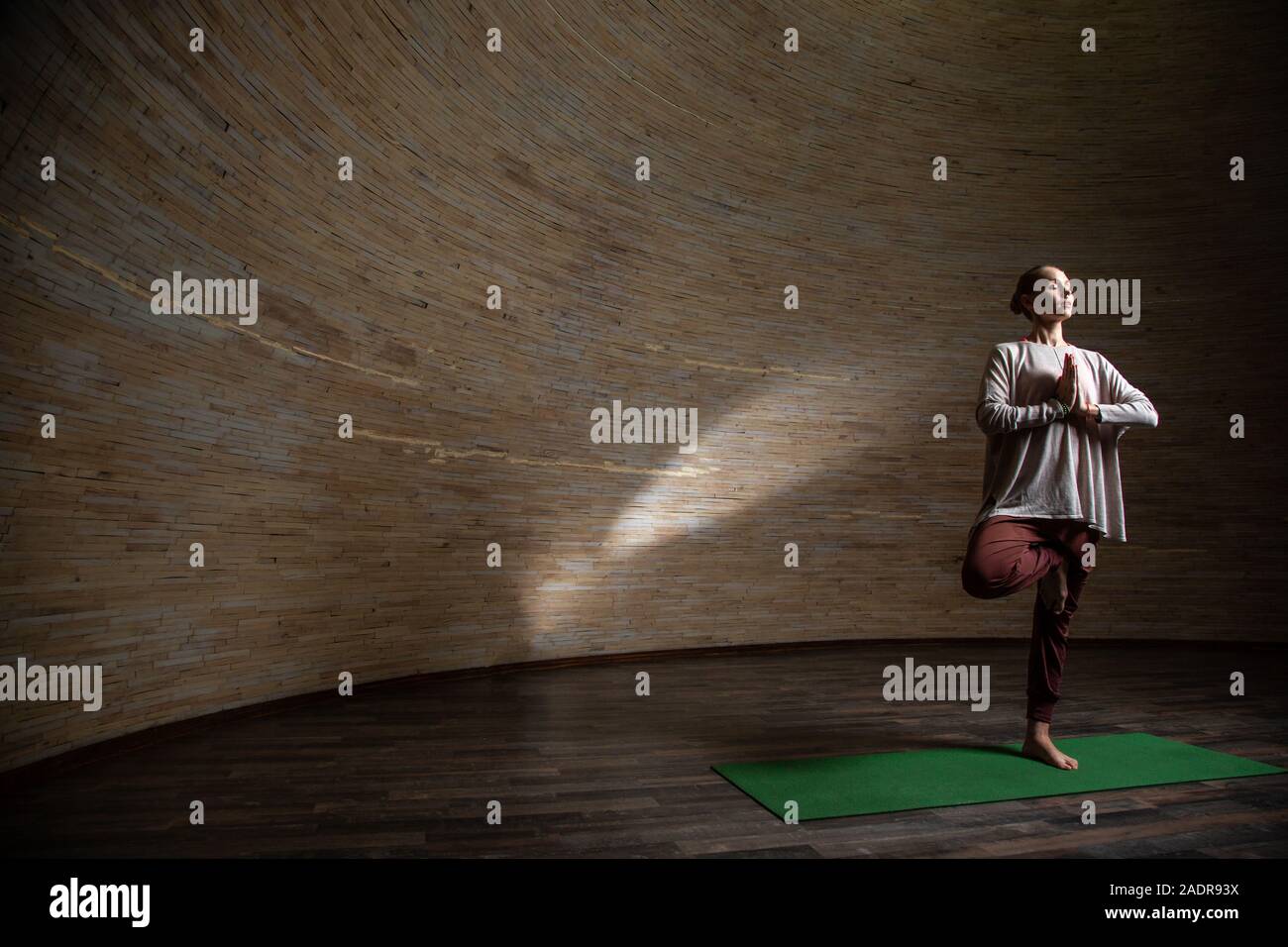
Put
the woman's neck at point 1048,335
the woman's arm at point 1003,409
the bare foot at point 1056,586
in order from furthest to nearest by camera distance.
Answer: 1. the woman's neck at point 1048,335
2. the bare foot at point 1056,586
3. the woman's arm at point 1003,409

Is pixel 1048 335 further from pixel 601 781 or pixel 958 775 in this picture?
pixel 601 781

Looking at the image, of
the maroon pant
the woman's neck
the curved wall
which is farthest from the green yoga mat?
the curved wall

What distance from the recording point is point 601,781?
3.46 m

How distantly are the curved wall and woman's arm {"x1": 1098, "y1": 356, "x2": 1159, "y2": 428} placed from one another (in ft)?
12.8

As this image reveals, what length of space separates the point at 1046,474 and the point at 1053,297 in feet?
2.67

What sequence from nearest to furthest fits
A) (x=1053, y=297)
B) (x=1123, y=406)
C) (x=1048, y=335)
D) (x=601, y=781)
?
(x=601, y=781), (x=1123, y=406), (x=1053, y=297), (x=1048, y=335)

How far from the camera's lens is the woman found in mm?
3471

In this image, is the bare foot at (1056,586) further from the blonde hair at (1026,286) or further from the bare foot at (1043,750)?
the blonde hair at (1026,286)

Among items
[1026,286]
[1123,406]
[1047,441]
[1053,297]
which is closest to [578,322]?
[1026,286]

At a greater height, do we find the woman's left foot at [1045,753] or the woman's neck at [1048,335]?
the woman's neck at [1048,335]

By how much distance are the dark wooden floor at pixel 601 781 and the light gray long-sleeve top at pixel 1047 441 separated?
3.88 feet

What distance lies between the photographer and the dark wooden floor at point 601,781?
271 cm

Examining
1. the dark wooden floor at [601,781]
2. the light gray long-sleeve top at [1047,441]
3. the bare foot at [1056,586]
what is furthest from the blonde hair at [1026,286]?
the dark wooden floor at [601,781]

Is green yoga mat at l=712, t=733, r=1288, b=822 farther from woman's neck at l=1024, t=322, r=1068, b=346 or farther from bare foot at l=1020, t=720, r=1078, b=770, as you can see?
woman's neck at l=1024, t=322, r=1068, b=346
